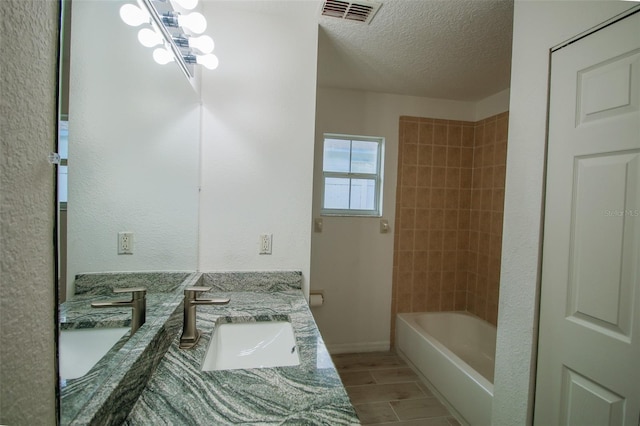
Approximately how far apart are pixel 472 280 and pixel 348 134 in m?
1.99

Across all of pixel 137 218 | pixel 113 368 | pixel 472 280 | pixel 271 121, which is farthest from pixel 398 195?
pixel 113 368

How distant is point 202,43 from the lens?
1268mm

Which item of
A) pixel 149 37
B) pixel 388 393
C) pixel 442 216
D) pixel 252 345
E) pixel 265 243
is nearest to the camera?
pixel 149 37

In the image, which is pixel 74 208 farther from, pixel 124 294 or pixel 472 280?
pixel 472 280

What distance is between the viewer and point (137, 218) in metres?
0.94

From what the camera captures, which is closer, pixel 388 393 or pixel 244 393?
pixel 244 393

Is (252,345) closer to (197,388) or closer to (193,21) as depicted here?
(197,388)

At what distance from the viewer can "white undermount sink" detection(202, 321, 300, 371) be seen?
1.11 m

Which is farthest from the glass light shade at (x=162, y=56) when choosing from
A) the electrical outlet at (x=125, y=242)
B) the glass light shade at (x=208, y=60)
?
the electrical outlet at (x=125, y=242)

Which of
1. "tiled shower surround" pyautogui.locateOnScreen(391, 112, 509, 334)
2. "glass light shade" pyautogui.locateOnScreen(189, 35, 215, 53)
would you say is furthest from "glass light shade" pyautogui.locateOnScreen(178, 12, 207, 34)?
"tiled shower surround" pyautogui.locateOnScreen(391, 112, 509, 334)

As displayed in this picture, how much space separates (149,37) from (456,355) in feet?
10.1

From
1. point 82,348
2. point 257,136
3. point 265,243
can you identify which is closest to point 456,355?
point 265,243

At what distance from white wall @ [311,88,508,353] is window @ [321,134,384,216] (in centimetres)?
8

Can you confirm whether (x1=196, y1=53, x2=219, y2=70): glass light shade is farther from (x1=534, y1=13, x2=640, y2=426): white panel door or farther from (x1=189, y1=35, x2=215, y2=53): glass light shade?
(x1=534, y1=13, x2=640, y2=426): white panel door
